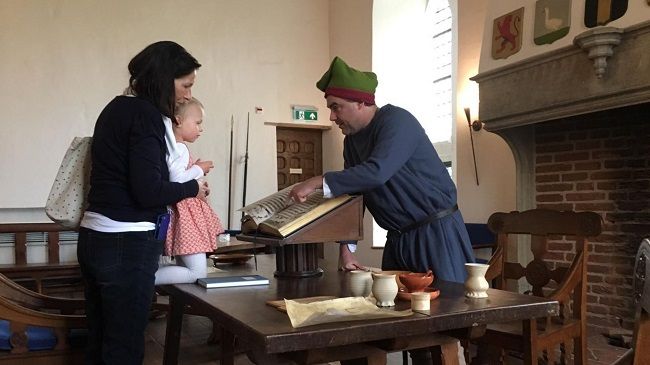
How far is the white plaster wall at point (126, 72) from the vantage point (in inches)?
238

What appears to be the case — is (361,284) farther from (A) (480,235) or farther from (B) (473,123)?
(B) (473,123)

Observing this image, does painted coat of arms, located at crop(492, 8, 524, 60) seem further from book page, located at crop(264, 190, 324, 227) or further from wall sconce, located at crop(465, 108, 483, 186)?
book page, located at crop(264, 190, 324, 227)

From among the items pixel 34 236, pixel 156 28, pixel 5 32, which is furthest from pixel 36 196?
pixel 156 28

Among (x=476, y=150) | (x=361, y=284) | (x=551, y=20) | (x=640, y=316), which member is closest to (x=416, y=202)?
(x=361, y=284)

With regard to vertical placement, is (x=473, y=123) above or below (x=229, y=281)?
above

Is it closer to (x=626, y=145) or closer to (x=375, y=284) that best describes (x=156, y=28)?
(x=626, y=145)

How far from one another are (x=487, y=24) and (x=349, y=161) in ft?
8.33

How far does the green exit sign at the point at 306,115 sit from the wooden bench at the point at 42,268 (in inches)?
119

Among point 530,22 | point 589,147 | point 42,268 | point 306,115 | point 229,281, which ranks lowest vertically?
point 42,268

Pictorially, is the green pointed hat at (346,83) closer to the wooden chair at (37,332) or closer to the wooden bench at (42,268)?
the wooden chair at (37,332)

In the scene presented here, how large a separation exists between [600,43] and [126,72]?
4.96m

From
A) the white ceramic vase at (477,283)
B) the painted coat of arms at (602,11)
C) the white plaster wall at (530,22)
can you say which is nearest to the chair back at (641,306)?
the white ceramic vase at (477,283)

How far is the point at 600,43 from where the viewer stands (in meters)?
3.24

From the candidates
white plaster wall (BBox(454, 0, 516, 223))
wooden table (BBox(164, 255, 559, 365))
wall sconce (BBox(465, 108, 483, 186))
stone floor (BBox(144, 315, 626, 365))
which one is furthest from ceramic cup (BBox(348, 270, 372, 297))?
wall sconce (BBox(465, 108, 483, 186))
